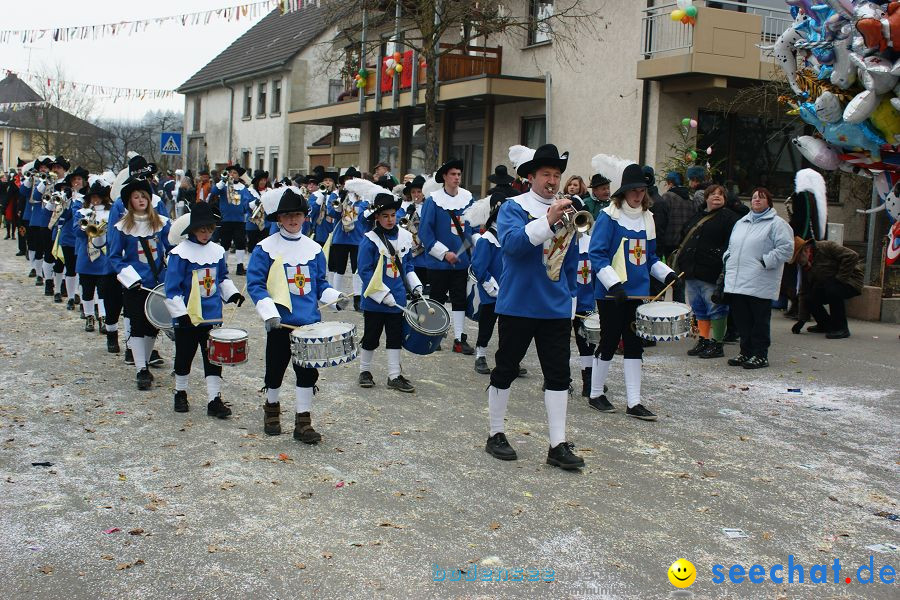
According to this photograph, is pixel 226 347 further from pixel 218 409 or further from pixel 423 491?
pixel 423 491

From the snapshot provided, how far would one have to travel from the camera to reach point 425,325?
799 centimetres

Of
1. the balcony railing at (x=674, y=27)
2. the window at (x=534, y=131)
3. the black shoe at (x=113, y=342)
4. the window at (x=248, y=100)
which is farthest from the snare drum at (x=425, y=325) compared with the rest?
the window at (x=248, y=100)

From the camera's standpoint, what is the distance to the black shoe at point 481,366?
31.2 ft

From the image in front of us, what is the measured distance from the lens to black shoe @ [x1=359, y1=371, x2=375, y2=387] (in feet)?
Answer: 28.3

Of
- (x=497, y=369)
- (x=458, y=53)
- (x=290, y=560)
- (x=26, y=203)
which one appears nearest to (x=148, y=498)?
(x=290, y=560)

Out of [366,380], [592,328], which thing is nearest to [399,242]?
[366,380]

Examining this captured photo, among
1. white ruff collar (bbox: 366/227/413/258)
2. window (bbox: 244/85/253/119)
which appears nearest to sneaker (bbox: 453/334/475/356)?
white ruff collar (bbox: 366/227/413/258)

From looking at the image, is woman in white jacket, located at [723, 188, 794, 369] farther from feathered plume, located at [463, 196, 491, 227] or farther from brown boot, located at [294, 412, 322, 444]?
brown boot, located at [294, 412, 322, 444]

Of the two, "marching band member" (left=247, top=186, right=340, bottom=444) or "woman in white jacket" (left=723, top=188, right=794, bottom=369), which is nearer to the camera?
"marching band member" (left=247, top=186, right=340, bottom=444)

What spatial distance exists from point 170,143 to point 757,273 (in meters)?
16.6

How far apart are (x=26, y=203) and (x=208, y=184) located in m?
5.29

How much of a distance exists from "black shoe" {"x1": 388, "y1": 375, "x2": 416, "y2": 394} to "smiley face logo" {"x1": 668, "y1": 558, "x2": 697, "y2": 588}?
4111mm

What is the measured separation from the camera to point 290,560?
15.1 feet

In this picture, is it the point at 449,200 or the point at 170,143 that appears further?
the point at 170,143
